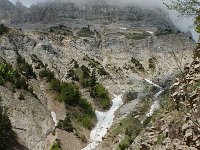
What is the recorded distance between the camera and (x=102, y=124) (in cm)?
6247

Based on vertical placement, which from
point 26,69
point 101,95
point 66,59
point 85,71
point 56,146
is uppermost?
point 26,69

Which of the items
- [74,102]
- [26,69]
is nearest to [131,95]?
[74,102]

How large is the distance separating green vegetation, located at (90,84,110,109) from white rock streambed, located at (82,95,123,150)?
1.24m

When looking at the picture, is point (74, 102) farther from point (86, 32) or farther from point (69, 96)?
point (86, 32)

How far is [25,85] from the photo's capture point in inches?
2542

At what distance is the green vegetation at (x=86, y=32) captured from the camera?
11880 centimetres

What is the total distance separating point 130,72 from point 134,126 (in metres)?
38.9

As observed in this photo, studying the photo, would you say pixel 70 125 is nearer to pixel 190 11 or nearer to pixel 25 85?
pixel 25 85

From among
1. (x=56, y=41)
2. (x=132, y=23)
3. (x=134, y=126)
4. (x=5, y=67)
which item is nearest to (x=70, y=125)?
(x=134, y=126)

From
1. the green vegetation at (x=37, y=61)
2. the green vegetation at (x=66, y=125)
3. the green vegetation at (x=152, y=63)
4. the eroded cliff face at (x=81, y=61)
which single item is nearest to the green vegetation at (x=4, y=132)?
the eroded cliff face at (x=81, y=61)

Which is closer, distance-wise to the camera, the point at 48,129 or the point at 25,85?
the point at 48,129

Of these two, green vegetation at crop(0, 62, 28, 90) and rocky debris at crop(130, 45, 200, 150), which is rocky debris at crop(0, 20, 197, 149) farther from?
rocky debris at crop(130, 45, 200, 150)

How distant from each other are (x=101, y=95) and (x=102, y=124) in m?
10.7

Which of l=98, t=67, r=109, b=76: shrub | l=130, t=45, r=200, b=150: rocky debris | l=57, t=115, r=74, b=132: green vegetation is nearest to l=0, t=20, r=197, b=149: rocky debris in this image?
l=98, t=67, r=109, b=76: shrub
